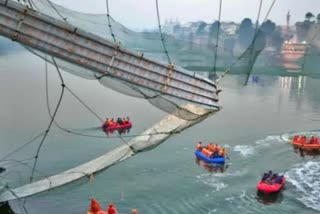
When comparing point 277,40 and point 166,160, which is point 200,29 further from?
point 166,160

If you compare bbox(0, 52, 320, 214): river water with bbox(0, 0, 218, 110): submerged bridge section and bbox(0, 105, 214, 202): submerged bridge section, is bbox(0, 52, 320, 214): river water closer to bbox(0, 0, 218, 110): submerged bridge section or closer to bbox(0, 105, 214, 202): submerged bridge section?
bbox(0, 105, 214, 202): submerged bridge section

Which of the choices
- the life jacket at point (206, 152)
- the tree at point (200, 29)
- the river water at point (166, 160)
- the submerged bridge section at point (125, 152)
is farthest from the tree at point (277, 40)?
the submerged bridge section at point (125, 152)

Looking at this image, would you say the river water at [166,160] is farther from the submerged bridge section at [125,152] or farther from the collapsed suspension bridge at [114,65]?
the collapsed suspension bridge at [114,65]

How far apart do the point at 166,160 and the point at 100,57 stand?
16.5 meters

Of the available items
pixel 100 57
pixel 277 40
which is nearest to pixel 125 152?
pixel 100 57

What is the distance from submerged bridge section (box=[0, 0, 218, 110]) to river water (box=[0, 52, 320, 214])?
3026mm

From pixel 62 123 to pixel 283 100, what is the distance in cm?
2996

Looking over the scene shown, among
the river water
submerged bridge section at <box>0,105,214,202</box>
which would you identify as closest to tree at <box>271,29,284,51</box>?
the river water

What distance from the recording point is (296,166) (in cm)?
2559

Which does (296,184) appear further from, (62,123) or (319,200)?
(62,123)

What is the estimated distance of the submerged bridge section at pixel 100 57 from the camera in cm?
886

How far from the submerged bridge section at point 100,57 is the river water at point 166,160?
3026mm

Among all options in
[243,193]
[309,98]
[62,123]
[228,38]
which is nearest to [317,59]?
[228,38]

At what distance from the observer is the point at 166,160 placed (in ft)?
82.4
